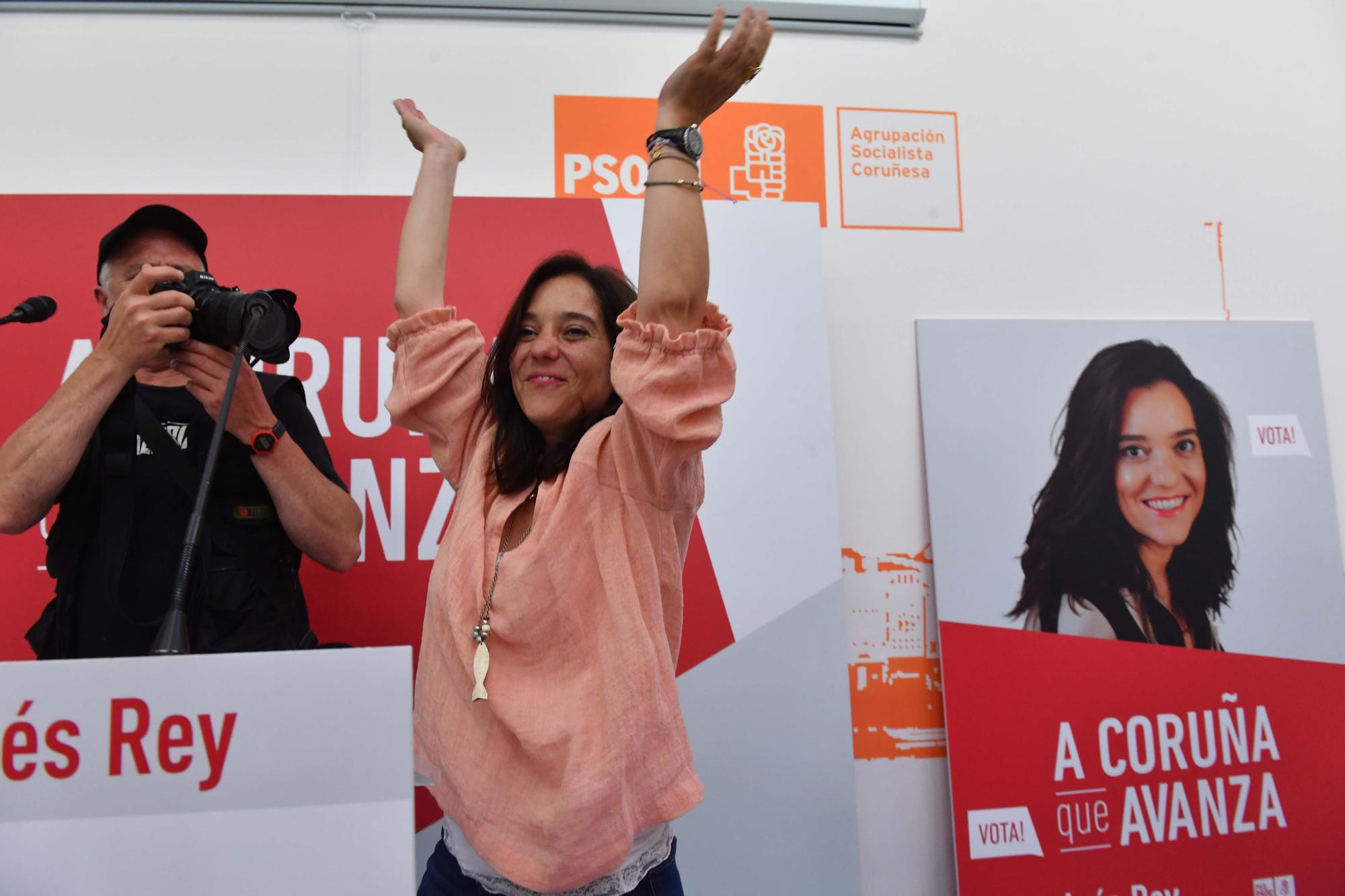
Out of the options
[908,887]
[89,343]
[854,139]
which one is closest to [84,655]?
[89,343]

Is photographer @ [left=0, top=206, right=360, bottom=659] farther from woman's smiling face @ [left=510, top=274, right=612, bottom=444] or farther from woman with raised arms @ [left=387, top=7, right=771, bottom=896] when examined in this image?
woman's smiling face @ [left=510, top=274, right=612, bottom=444]

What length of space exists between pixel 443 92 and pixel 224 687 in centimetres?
161

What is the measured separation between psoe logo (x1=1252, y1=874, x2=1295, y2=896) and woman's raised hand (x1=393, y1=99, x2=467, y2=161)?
7.12 feet

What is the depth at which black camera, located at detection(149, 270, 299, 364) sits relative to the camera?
3.10 feet

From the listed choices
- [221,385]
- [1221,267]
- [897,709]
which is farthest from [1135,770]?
[221,385]

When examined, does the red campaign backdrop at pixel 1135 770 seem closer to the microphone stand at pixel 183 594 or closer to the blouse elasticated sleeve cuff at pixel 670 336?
the blouse elasticated sleeve cuff at pixel 670 336

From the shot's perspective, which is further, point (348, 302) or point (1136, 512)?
point (1136, 512)

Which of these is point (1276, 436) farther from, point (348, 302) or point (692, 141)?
point (348, 302)

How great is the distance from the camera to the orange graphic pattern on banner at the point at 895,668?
1.82m

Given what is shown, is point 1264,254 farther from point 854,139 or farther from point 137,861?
point 137,861

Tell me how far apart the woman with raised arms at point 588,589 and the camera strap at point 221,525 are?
30 centimetres

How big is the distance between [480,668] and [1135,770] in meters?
1.59

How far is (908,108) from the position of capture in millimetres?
1989

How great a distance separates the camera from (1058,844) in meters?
1.76
